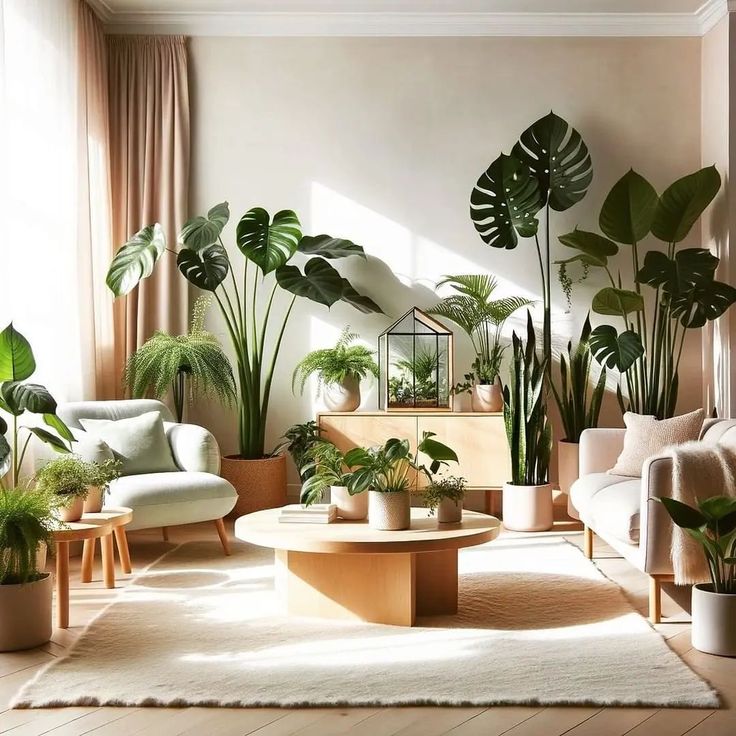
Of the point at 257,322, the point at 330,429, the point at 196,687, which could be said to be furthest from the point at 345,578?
the point at 257,322

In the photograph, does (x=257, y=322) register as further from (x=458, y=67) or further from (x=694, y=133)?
(x=694, y=133)

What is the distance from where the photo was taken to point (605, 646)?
3.07m

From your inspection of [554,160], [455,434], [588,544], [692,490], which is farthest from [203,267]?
[692,490]

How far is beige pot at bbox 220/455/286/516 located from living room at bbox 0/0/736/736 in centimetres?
1

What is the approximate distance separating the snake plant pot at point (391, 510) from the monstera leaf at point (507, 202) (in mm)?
2507

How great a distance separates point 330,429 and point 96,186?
2.01m

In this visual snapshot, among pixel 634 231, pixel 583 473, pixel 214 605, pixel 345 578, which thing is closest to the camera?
pixel 345 578

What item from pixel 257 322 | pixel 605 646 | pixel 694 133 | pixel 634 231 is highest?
pixel 694 133

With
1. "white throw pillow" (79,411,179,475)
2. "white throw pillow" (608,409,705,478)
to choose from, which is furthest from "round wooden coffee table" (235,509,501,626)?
"white throw pillow" (79,411,179,475)

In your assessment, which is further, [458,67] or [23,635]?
[458,67]

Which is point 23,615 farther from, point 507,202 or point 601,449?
point 507,202

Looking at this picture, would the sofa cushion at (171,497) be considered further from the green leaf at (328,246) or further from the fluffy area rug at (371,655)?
the green leaf at (328,246)

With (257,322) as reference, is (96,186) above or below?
above

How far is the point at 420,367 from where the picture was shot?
5.62m
